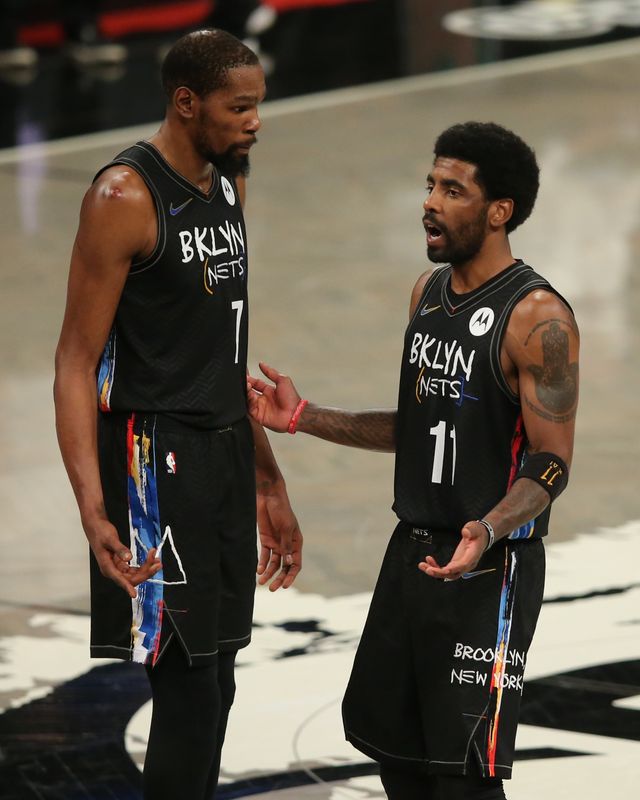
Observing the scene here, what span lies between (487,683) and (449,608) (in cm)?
16

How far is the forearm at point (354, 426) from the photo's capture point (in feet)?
11.1

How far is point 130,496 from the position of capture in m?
3.34

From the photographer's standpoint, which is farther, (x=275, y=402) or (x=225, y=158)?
(x=275, y=402)

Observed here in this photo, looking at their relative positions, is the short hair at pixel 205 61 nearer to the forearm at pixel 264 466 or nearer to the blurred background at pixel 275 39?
the forearm at pixel 264 466

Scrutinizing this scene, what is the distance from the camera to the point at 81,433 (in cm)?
321

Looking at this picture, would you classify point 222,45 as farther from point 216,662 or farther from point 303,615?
point 303,615

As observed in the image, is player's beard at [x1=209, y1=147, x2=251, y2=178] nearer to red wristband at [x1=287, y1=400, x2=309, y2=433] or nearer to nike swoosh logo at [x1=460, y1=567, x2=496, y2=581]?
red wristband at [x1=287, y1=400, x2=309, y2=433]

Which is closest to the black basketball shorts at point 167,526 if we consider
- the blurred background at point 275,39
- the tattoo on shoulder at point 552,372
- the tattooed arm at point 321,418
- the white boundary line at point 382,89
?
the tattooed arm at point 321,418

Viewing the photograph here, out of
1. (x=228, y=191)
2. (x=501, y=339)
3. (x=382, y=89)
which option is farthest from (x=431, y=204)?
(x=382, y=89)

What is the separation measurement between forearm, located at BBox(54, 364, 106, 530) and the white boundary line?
8402mm

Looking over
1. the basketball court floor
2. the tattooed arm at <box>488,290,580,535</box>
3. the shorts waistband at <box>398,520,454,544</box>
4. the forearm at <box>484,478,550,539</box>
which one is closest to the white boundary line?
the basketball court floor

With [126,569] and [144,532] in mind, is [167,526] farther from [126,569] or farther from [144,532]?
[126,569]

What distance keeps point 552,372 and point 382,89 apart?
10.8m

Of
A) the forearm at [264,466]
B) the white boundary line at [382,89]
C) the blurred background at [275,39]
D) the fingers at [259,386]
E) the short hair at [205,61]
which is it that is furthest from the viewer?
the blurred background at [275,39]
